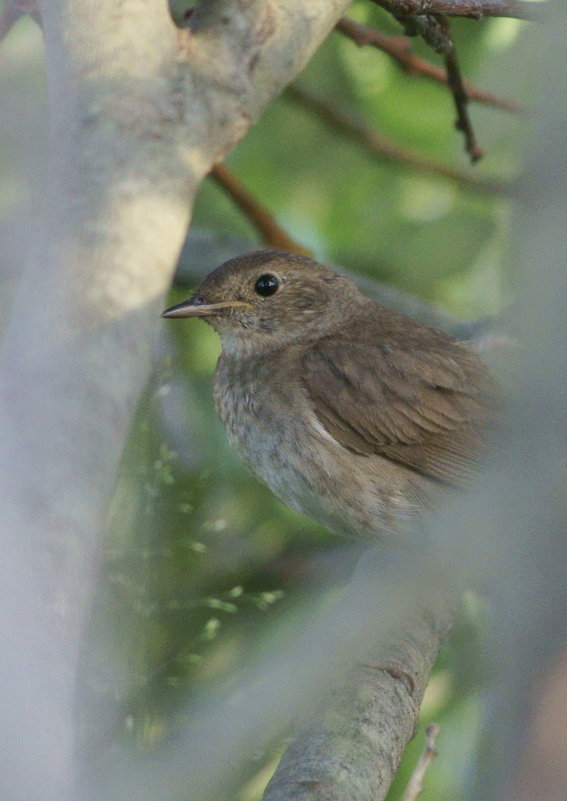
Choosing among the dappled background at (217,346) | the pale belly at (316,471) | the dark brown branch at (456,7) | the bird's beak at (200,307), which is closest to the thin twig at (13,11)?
the dappled background at (217,346)

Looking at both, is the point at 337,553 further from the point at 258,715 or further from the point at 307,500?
the point at 258,715

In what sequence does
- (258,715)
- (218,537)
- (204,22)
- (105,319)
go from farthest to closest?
(218,537) → (204,22) → (105,319) → (258,715)

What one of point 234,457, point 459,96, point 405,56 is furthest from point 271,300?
point 405,56

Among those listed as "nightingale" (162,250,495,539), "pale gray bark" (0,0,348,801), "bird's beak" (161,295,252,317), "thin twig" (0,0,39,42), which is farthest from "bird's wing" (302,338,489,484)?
"thin twig" (0,0,39,42)

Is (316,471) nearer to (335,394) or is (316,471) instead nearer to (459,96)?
(335,394)

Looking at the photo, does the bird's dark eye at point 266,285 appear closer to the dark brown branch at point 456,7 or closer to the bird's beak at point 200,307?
the bird's beak at point 200,307

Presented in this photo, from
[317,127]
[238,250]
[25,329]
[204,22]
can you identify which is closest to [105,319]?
[25,329]

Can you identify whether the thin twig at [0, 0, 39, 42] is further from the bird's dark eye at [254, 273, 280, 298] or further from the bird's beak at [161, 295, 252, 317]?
the bird's dark eye at [254, 273, 280, 298]
